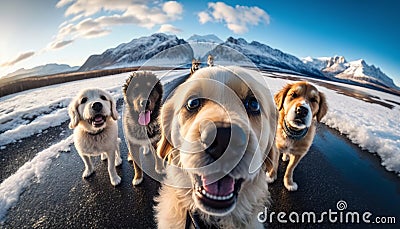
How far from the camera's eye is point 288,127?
4.25m

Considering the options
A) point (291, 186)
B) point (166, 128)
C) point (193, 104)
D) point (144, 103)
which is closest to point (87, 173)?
point (144, 103)

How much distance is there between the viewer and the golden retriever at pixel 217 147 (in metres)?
1.74

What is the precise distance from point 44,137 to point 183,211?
578 centimetres

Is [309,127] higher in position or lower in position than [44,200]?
higher

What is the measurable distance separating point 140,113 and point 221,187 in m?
2.82

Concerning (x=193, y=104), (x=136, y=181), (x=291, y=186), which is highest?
(x=193, y=104)

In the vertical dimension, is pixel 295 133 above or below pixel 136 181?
above

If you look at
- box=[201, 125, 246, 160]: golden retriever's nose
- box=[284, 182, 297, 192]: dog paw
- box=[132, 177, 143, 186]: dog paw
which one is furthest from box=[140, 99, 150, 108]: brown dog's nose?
box=[284, 182, 297, 192]: dog paw

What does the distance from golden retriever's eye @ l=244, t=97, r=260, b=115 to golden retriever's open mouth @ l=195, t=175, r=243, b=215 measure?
2.44 ft

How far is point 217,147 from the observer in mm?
1693

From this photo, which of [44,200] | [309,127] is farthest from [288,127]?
[44,200]

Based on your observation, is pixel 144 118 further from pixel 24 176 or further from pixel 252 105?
pixel 24 176

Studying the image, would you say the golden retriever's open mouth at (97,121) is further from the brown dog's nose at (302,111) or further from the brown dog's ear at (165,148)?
the brown dog's nose at (302,111)

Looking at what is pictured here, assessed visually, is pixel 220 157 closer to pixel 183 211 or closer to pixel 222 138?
pixel 222 138
